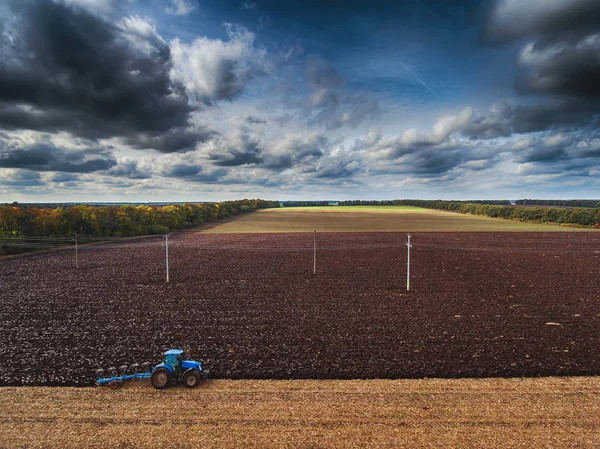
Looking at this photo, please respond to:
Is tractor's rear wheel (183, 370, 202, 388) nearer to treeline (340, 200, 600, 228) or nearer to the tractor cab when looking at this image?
the tractor cab

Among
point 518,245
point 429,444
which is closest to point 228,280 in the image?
point 429,444

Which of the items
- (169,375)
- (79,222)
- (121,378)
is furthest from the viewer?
(79,222)

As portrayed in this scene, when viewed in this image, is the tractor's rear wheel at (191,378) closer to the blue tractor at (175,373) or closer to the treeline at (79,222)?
the blue tractor at (175,373)

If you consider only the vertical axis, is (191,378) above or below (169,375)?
below

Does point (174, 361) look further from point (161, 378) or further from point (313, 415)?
point (313, 415)

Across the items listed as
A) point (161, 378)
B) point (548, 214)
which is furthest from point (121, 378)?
point (548, 214)

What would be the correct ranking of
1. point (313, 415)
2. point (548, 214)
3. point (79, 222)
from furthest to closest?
point (548, 214) < point (79, 222) < point (313, 415)

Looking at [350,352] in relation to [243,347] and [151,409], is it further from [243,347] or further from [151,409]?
[151,409]

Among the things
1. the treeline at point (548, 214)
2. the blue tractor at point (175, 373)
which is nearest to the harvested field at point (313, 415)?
the blue tractor at point (175, 373)
